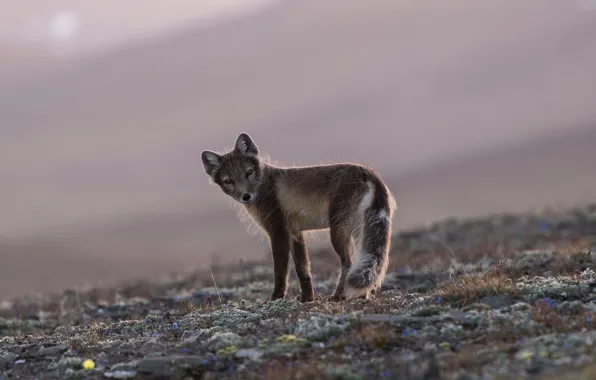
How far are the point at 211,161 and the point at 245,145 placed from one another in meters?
0.54

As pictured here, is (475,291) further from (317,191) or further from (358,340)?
(317,191)

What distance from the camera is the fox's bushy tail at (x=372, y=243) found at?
378 inches

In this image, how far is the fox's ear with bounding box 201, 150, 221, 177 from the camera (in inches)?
450

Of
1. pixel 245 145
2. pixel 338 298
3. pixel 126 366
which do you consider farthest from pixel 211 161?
pixel 126 366

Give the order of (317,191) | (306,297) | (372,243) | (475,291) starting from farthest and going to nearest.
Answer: (306,297), (317,191), (372,243), (475,291)

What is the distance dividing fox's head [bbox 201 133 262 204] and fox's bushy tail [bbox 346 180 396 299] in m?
1.67

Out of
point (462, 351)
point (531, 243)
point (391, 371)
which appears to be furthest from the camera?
point (531, 243)

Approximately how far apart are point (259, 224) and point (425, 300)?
2948 mm

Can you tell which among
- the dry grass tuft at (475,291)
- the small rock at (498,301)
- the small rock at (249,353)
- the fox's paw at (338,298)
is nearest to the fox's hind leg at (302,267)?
the fox's paw at (338,298)

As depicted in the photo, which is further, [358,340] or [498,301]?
[498,301]

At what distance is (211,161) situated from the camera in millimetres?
11500

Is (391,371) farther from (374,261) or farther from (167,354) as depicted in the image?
(374,261)

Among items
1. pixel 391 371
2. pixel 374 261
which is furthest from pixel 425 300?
pixel 391 371

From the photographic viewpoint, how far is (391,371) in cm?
659
